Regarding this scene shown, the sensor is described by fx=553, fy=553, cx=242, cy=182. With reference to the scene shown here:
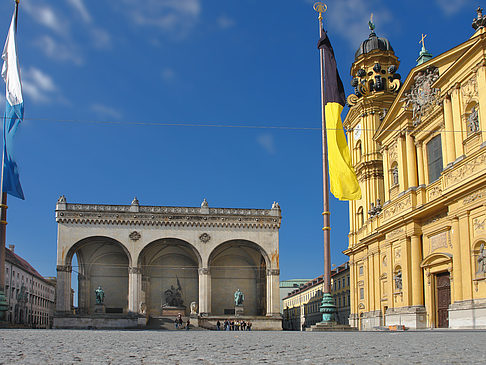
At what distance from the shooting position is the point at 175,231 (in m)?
48.2

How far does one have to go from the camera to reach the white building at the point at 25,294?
6059 centimetres

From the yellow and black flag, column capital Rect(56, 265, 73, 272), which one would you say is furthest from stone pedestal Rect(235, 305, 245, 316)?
the yellow and black flag

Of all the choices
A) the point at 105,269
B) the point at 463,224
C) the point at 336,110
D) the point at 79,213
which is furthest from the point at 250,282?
the point at 336,110

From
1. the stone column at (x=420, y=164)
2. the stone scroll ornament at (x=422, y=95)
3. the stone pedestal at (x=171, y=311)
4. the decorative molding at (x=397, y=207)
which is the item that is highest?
the stone scroll ornament at (x=422, y=95)

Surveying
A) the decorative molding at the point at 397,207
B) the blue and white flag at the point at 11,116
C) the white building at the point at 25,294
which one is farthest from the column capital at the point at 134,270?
the blue and white flag at the point at 11,116

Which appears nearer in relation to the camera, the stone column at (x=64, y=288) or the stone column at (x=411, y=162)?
the stone column at (x=411, y=162)

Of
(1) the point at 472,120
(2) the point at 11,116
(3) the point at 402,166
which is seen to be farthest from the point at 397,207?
(2) the point at 11,116

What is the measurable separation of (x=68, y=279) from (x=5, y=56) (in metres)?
27.9

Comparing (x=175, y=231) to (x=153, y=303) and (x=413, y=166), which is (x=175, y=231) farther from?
(x=413, y=166)

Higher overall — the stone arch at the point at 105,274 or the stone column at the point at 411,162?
the stone column at the point at 411,162

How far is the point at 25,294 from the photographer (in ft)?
217

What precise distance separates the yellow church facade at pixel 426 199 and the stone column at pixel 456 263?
0.13 ft

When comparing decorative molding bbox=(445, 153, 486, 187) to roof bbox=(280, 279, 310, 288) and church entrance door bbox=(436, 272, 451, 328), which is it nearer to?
church entrance door bbox=(436, 272, 451, 328)

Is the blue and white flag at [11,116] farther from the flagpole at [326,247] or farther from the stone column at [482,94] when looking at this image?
→ the stone column at [482,94]
